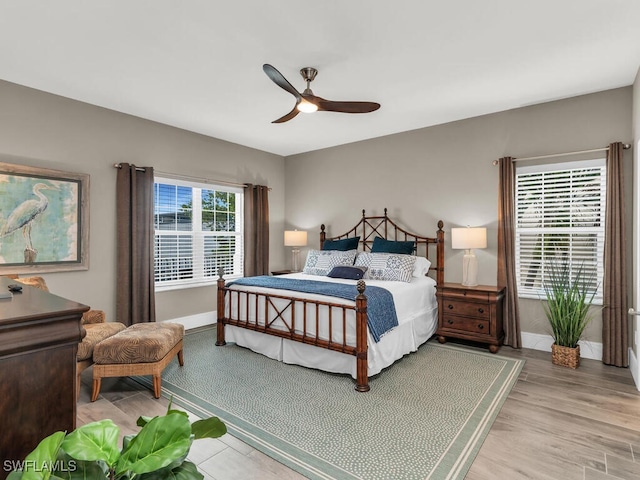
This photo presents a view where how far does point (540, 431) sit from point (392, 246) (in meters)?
2.67

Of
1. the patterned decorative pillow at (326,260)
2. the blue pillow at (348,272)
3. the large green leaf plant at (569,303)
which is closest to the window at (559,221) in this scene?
the large green leaf plant at (569,303)

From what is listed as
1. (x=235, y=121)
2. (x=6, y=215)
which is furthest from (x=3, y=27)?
(x=235, y=121)

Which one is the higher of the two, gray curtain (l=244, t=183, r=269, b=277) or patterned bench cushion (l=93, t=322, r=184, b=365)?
gray curtain (l=244, t=183, r=269, b=277)

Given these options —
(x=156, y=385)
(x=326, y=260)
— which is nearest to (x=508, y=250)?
(x=326, y=260)

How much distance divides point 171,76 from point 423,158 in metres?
3.18

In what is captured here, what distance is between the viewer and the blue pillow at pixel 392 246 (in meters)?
4.59

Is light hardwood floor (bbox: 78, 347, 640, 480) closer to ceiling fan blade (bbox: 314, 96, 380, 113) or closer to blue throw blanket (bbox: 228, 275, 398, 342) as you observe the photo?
blue throw blanket (bbox: 228, 275, 398, 342)

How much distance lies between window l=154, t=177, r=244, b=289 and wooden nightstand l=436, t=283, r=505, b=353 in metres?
3.11

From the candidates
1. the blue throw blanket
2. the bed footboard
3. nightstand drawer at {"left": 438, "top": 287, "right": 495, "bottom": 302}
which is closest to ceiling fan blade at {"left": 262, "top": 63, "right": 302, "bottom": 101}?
the bed footboard

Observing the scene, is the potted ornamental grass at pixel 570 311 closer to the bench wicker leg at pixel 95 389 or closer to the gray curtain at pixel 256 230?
the gray curtain at pixel 256 230

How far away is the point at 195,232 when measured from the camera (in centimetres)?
506

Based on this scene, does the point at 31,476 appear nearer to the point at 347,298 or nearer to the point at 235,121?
the point at 347,298

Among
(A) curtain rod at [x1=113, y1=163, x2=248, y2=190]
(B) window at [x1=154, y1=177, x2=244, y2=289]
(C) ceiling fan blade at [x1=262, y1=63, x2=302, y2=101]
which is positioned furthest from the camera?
(B) window at [x1=154, y1=177, x2=244, y2=289]

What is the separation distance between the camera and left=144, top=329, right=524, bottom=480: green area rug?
2059 mm
